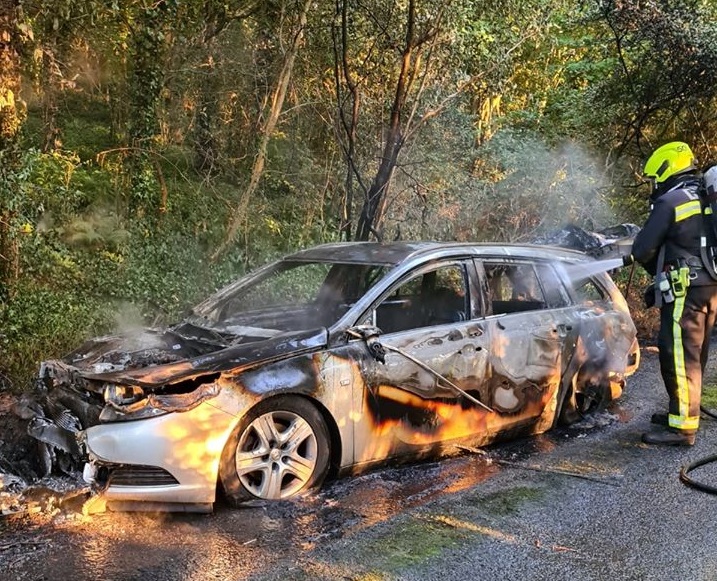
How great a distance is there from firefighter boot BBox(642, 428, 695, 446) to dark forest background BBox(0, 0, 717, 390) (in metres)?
4.92

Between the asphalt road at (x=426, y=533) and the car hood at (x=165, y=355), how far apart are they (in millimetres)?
747

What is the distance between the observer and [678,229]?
514 centimetres

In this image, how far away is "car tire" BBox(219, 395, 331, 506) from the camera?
362 cm

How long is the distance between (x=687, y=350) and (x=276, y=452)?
11.1 ft

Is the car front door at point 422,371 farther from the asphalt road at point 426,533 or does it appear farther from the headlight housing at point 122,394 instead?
the headlight housing at point 122,394

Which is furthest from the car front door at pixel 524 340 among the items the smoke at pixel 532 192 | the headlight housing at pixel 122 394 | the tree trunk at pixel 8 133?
the smoke at pixel 532 192

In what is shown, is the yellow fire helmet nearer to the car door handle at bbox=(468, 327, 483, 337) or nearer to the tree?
the car door handle at bbox=(468, 327, 483, 337)

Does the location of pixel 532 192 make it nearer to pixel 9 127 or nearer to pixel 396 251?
pixel 396 251

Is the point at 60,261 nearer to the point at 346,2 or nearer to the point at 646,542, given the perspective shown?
the point at 346,2

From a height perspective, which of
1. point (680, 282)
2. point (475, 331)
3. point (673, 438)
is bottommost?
point (673, 438)

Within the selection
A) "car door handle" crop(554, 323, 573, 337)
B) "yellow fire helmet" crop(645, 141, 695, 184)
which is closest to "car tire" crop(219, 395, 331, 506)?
"car door handle" crop(554, 323, 573, 337)

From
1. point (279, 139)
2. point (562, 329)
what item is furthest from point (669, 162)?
point (279, 139)

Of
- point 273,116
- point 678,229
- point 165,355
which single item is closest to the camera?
point 165,355

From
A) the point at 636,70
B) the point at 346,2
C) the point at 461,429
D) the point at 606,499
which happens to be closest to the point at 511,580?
the point at 606,499
